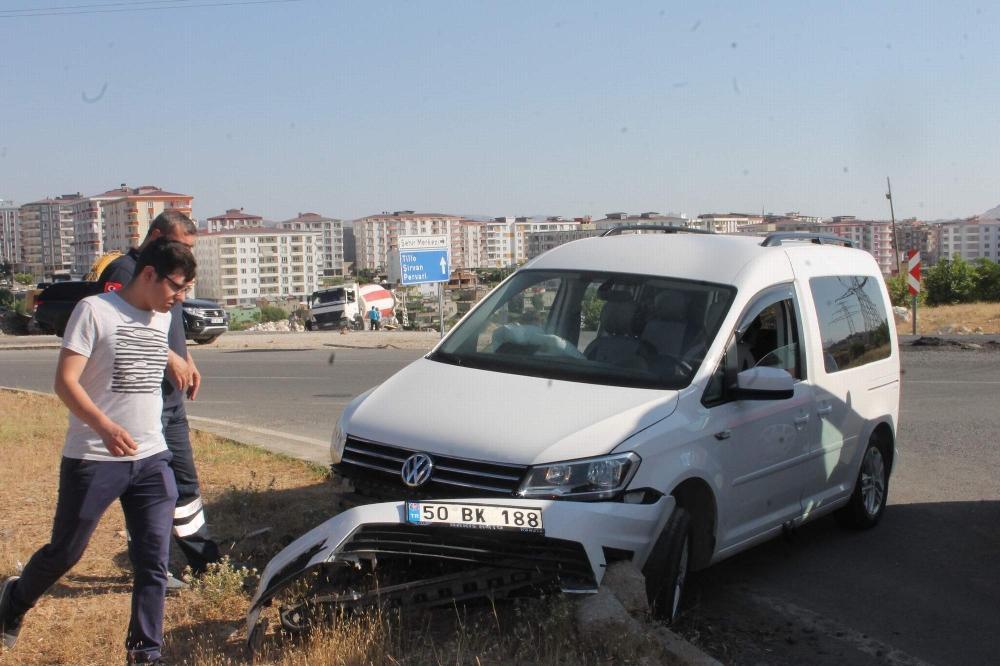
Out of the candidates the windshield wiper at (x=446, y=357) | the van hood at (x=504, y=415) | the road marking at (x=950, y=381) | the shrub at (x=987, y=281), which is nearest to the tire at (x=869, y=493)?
the van hood at (x=504, y=415)

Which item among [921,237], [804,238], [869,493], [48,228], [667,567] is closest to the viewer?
[667,567]

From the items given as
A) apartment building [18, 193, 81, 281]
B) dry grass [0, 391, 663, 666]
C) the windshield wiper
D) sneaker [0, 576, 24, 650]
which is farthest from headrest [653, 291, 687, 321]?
apartment building [18, 193, 81, 281]

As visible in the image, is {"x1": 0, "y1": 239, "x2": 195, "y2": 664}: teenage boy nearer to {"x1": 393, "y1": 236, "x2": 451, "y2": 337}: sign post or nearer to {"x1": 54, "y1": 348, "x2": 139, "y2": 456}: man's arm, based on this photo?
{"x1": 54, "y1": 348, "x2": 139, "y2": 456}: man's arm

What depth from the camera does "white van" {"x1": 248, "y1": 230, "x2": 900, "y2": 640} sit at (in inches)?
176

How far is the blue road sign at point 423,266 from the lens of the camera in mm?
25969

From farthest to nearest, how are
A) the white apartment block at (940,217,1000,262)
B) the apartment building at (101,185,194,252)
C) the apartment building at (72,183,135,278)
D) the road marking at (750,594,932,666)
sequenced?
the white apartment block at (940,217,1000,262)
the apartment building at (72,183,135,278)
the apartment building at (101,185,194,252)
the road marking at (750,594,932,666)

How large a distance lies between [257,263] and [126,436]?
15632 cm

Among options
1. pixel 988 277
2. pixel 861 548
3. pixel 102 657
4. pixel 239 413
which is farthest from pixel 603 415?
pixel 988 277

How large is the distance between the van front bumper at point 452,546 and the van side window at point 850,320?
279 centimetres

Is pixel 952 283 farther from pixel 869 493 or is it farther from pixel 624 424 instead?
pixel 624 424

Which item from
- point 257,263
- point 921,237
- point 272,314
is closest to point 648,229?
point 272,314

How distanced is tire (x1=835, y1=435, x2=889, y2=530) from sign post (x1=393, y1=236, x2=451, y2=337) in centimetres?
1885

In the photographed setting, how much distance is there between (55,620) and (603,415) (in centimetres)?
261

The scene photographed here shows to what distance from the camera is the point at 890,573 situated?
21.2 feet
